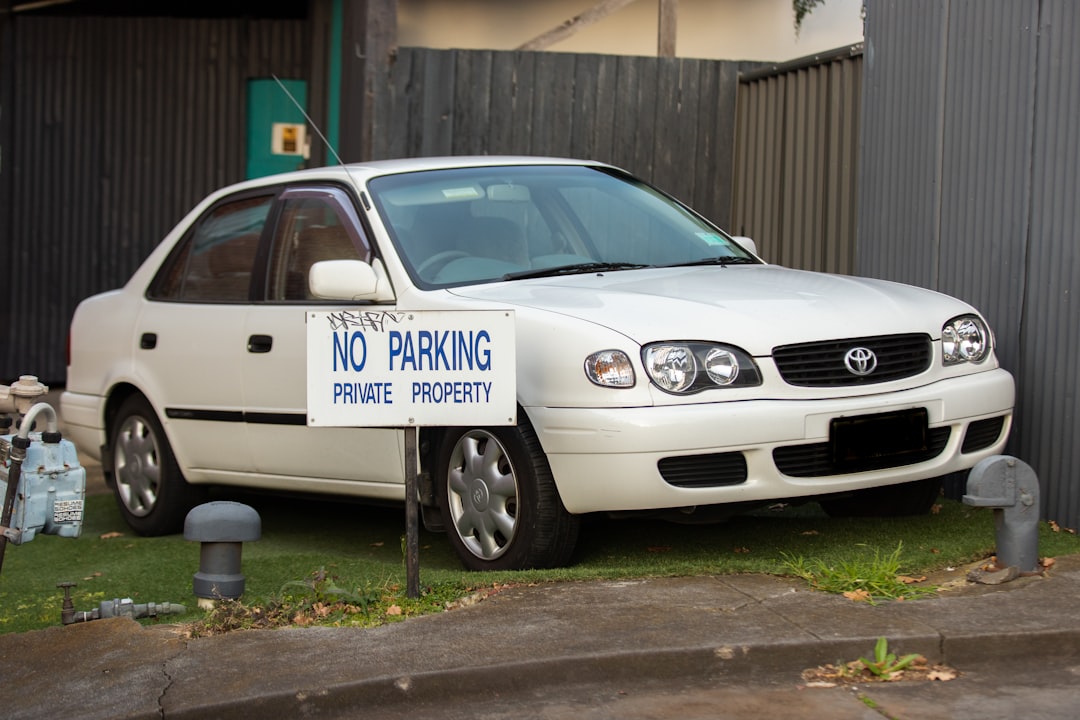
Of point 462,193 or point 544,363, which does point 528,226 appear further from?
point 544,363

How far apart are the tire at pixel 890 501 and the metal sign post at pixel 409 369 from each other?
5.77 feet

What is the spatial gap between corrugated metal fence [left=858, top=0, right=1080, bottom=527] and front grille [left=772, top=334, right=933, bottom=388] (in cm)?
87

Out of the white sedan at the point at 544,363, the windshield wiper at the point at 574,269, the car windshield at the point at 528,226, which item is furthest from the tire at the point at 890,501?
the windshield wiper at the point at 574,269

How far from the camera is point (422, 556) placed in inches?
254

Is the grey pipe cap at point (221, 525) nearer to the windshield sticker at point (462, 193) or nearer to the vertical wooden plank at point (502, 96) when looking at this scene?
the windshield sticker at point (462, 193)

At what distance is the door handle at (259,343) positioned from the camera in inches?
255

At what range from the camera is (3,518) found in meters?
4.88

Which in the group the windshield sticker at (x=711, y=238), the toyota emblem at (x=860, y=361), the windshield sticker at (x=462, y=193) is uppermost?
the windshield sticker at (x=462, y=193)

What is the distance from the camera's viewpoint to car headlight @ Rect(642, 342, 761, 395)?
509 centimetres

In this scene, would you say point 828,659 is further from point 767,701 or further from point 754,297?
point 754,297

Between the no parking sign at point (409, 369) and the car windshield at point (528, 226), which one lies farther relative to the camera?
the car windshield at point (528, 226)

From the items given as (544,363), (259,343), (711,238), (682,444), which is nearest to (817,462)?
(682,444)

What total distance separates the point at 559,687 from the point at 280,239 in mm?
3042

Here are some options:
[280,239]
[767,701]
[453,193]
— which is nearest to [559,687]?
[767,701]
